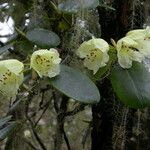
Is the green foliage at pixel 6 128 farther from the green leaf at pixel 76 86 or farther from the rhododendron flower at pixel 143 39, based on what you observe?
the rhododendron flower at pixel 143 39

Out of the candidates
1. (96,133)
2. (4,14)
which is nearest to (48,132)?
(4,14)

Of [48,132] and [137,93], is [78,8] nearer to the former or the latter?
[137,93]

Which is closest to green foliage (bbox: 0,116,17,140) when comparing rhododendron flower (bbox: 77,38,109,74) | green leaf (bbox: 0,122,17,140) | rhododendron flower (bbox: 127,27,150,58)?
green leaf (bbox: 0,122,17,140)

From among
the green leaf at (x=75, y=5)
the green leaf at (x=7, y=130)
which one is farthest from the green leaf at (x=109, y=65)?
the green leaf at (x=7, y=130)

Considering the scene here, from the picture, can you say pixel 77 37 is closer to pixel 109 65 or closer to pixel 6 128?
pixel 109 65

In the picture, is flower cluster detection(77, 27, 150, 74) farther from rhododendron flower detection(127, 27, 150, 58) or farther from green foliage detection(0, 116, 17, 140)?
green foliage detection(0, 116, 17, 140)

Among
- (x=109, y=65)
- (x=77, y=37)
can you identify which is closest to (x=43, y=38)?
(x=77, y=37)
